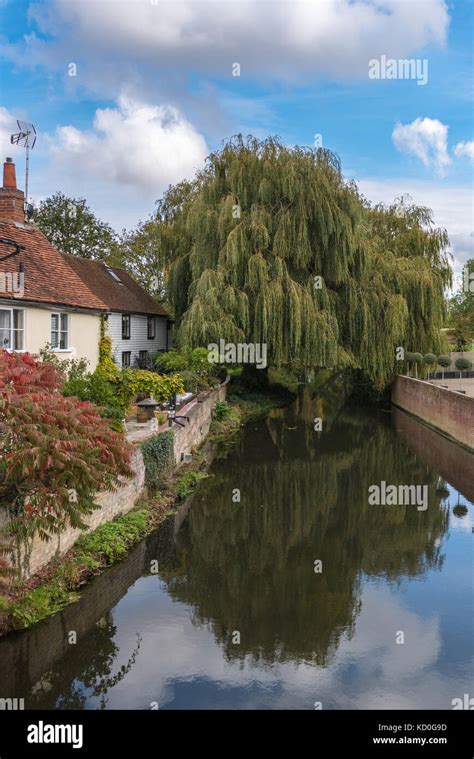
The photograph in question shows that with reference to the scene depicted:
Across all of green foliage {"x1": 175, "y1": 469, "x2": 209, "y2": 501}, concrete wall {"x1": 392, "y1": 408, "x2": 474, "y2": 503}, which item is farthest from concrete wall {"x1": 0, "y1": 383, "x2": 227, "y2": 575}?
concrete wall {"x1": 392, "y1": 408, "x2": 474, "y2": 503}

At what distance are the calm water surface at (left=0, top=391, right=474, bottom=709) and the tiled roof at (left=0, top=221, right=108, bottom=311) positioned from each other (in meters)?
7.22

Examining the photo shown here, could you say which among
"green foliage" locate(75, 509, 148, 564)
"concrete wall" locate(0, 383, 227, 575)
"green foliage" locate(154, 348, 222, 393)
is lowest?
"green foliage" locate(75, 509, 148, 564)

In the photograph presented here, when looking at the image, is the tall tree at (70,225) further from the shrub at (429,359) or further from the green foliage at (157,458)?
the green foliage at (157,458)

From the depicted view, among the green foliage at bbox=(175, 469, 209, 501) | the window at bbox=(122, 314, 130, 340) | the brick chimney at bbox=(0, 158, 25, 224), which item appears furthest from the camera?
the window at bbox=(122, 314, 130, 340)

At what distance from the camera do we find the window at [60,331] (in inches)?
687

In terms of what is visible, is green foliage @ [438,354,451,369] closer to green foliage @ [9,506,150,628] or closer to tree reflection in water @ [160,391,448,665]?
tree reflection in water @ [160,391,448,665]

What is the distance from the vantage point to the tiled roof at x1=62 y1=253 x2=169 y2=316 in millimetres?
26880

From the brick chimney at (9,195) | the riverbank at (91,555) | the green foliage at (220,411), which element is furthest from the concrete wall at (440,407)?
the brick chimney at (9,195)

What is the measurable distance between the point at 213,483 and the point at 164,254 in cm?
1714

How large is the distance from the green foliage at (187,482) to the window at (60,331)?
571 centimetres

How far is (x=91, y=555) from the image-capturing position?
31.4 ft

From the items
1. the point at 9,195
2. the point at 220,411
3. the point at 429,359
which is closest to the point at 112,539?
the point at 9,195

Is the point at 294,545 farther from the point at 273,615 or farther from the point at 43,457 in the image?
the point at 43,457

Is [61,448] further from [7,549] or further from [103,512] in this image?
[103,512]
